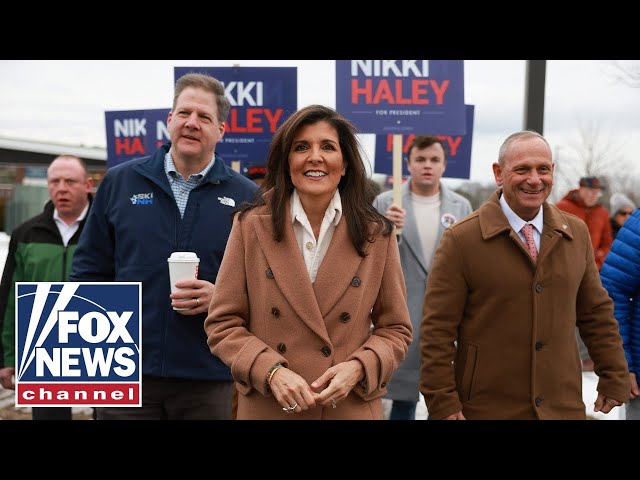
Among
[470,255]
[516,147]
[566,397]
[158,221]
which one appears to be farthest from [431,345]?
[158,221]

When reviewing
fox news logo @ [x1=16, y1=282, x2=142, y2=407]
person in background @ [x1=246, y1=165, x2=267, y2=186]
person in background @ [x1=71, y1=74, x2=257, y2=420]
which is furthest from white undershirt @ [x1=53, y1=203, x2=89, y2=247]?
person in background @ [x1=71, y1=74, x2=257, y2=420]

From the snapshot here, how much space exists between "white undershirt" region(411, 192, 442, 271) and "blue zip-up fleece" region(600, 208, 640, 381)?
5.70 ft

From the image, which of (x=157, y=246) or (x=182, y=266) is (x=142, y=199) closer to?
(x=157, y=246)

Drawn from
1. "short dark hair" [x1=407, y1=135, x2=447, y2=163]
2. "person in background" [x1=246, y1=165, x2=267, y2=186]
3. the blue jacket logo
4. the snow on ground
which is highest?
"short dark hair" [x1=407, y1=135, x2=447, y2=163]

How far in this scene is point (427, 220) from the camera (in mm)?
5523

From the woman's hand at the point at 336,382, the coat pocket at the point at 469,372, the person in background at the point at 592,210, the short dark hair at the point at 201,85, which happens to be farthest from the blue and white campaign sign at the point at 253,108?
the woman's hand at the point at 336,382

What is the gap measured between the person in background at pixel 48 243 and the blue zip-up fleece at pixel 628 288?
3.19 m

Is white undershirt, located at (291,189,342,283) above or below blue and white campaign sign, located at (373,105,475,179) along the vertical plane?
below

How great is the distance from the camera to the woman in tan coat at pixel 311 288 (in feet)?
8.39

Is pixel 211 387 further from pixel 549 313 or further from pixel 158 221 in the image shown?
pixel 549 313

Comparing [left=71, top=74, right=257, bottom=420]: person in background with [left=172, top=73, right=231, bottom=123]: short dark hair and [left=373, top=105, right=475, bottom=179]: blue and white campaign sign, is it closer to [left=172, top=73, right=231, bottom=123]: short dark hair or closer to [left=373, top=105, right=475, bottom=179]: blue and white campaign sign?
[left=172, top=73, right=231, bottom=123]: short dark hair

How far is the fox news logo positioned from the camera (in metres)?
3.21

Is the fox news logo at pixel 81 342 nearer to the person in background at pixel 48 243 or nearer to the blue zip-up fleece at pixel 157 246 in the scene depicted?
the blue zip-up fleece at pixel 157 246

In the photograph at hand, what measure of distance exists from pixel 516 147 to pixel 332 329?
1222mm
